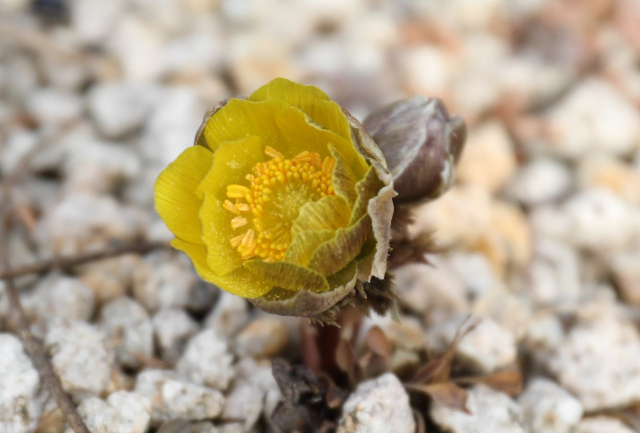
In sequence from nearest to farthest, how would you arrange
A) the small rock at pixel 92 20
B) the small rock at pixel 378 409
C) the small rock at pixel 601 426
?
the small rock at pixel 378 409 < the small rock at pixel 601 426 < the small rock at pixel 92 20

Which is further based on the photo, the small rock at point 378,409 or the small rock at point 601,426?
the small rock at point 601,426

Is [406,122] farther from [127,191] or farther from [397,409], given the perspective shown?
[127,191]

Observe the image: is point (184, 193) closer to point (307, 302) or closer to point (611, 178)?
point (307, 302)

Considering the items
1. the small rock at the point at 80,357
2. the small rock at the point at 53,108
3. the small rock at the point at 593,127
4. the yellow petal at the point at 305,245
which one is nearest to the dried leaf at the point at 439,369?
the yellow petal at the point at 305,245

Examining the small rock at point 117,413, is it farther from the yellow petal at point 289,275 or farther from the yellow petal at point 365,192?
the yellow petal at point 365,192

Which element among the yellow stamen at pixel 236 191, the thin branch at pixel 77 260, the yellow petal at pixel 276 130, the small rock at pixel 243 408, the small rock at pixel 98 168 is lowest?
the small rock at pixel 243 408

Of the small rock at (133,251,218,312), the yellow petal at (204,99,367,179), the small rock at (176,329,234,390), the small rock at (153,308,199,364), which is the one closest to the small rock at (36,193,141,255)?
the small rock at (133,251,218,312)
